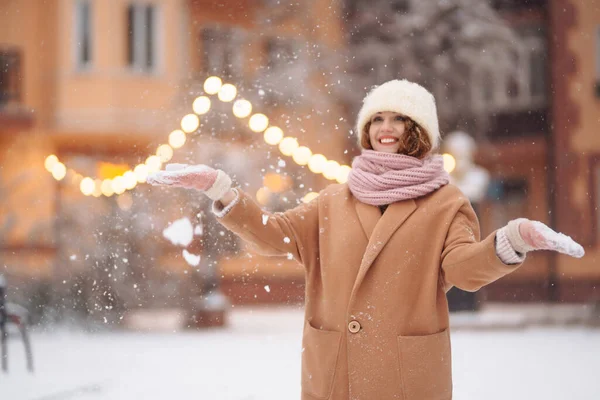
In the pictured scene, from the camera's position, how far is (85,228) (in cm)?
599

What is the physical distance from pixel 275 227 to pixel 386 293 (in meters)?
0.35

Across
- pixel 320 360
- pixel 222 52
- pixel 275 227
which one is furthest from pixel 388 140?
pixel 222 52

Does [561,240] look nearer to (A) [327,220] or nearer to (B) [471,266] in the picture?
(B) [471,266]

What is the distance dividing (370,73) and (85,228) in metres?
3.20

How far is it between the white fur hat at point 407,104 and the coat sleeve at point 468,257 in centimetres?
24

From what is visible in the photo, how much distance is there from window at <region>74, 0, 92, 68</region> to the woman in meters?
8.53

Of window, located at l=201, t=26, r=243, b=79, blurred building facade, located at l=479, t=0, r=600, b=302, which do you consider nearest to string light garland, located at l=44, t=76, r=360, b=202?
window, located at l=201, t=26, r=243, b=79

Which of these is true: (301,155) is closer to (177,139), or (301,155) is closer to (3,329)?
(177,139)

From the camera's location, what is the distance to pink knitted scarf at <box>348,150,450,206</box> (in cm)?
188

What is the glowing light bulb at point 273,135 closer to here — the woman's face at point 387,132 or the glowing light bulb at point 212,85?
the glowing light bulb at point 212,85

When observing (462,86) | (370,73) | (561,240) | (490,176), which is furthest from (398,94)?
(490,176)

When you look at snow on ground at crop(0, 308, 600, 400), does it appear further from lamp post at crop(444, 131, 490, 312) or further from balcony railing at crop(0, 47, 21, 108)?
balcony railing at crop(0, 47, 21, 108)

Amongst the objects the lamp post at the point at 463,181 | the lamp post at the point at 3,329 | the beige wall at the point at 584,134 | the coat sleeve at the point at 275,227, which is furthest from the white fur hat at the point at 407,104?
the beige wall at the point at 584,134

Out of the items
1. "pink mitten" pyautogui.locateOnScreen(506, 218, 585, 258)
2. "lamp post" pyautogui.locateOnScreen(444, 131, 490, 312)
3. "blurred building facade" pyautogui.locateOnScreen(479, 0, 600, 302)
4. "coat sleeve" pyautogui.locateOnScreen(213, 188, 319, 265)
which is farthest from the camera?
"blurred building facade" pyautogui.locateOnScreen(479, 0, 600, 302)
